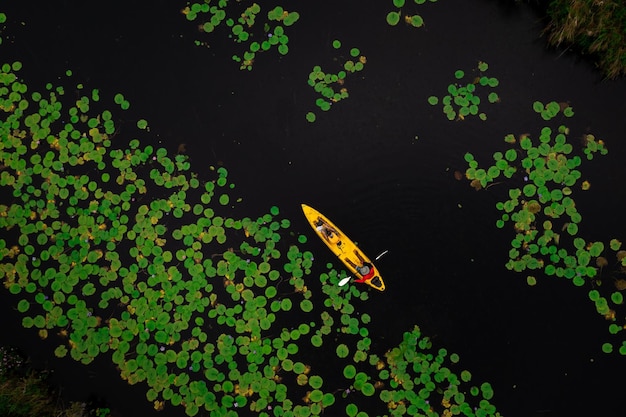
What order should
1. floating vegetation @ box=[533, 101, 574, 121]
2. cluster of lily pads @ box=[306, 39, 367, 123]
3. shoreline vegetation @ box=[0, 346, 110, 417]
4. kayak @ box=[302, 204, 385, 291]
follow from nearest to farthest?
shoreline vegetation @ box=[0, 346, 110, 417], kayak @ box=[302, 204, 385, 291], floating vegetation @ box=[533, 101, 574, 121], cluster of lily pads @ box=[306, 39, 367, 123]

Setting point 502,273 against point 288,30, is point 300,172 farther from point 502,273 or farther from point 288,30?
point 502,273

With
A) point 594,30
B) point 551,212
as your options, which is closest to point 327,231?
point 551,212

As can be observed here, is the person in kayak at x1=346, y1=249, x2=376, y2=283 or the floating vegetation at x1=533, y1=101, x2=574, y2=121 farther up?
the floating vegetation at x1=533, y1=101, x2=574, y2=121

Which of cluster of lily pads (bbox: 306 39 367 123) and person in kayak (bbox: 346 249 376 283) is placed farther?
cluster of lily pads (bbox: 306 39 367 123)

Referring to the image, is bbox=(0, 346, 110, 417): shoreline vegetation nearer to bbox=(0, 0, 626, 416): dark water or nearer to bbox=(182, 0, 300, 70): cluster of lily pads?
bbox=(0, 0, 626, 416): dark water

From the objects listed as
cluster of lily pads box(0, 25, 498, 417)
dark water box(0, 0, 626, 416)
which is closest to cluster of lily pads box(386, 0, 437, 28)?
dark water box(0, 0, 626, 416)

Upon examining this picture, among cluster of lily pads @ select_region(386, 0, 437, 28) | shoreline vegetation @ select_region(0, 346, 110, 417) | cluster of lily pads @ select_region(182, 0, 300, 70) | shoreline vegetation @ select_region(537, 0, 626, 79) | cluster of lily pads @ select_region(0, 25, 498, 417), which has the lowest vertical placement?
shoreline vegetation @ select_region(0, 346, 110, 417)

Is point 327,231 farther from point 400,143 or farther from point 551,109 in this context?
point 551,109

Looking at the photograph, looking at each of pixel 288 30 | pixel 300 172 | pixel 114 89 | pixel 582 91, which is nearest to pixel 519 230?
pixel 582 91
